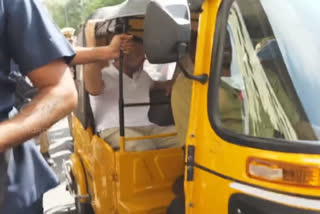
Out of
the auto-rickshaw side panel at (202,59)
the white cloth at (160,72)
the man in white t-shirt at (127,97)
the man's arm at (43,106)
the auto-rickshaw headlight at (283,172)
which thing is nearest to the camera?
the man's arm at (43,106)

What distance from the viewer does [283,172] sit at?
59.6 inches

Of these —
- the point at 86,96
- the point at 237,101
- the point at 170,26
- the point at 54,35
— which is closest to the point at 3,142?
the point at 54,35

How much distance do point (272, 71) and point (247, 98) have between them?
157mm

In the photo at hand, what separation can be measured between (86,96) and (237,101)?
6.83ft

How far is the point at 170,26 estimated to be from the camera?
1.72 meters

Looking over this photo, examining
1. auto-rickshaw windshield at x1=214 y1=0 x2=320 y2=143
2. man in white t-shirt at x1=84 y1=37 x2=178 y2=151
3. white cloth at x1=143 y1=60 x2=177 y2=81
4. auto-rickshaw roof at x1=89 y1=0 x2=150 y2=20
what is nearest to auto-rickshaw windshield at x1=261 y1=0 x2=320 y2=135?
auto-rickshaw windshield at x1=214 y1=0 x2=320 y2=143

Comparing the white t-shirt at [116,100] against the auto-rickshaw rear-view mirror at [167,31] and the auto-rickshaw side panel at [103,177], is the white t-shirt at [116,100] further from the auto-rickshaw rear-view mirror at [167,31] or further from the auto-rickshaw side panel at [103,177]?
the auto-rickshaw rear-view mirror at [167,31]

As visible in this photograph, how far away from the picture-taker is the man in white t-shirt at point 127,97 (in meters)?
3.28

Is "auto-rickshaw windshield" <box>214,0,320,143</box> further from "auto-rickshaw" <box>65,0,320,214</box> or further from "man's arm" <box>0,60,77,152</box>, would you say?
"man's arm" <box>0,60,77,152</box>

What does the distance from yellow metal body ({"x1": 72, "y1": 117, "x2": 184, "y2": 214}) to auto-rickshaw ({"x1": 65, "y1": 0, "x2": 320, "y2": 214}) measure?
3.08 feet

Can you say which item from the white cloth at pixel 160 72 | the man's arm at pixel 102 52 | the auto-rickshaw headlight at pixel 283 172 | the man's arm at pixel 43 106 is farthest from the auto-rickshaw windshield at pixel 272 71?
the white cloth at pixel 160 72

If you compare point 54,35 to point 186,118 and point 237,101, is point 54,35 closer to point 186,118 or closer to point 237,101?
point 237,101

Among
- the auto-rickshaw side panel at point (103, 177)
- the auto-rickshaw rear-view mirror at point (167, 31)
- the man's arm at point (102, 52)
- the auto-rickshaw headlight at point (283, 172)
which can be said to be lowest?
the auto-rickshaw side panel at point (103, 177)

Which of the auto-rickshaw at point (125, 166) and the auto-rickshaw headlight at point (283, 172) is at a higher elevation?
the auto-rickshaw headlight at point (283, 172)
